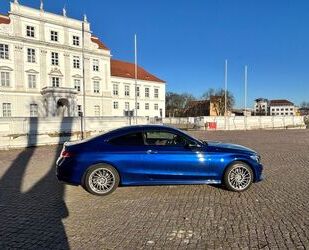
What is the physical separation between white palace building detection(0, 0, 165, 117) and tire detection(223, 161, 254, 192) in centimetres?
3583

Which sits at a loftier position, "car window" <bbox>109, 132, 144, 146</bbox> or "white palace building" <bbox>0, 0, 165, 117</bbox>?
"white palace building" <bbox>0, 0, 165, 117</bbox>

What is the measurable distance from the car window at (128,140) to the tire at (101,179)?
22.6 inches

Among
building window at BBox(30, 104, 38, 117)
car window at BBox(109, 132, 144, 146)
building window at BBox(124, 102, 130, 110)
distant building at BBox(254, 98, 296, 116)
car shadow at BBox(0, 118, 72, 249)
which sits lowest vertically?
car shadow at BBox(0, 118, 72, 249)

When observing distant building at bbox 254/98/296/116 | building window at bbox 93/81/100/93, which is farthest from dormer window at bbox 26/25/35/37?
distant building at bbox 254/98/296/116

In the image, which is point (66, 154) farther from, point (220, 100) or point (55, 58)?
point (220, 100)

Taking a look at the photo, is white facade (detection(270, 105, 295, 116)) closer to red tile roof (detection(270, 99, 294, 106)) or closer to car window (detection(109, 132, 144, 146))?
red tile roof (detection(270, 99, 294, 106))

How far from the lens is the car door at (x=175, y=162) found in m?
6.61

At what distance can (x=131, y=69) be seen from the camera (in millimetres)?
73312

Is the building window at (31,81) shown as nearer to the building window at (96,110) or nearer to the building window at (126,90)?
the building window at (96,110)

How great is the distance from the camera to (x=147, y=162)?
6594mm

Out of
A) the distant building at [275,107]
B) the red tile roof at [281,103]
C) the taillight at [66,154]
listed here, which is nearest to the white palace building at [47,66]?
the taillight at [66,154]

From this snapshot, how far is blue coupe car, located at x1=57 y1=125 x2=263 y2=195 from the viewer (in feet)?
21.7

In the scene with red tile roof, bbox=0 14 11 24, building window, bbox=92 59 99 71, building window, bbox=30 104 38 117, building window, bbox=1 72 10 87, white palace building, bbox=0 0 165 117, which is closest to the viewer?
A: building window, bbox=1 72 10 87

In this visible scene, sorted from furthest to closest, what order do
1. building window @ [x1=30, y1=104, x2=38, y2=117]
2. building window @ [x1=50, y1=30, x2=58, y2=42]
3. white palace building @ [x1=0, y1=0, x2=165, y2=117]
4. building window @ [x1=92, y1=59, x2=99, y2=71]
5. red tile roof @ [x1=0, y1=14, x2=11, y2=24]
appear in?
building window @ [x1=92, y1=59, x2=99, y2=71]
building window @ [x1=50, y1=30, x2=58, y2=42]
building window @ [x1=30, y1=104, x2=38, y2=117]
white palace building @ [x1=0, y1=0, x2=165, y2=117]
red tile roof @ [x1=0, y1=14, x2=11, y2=24]
